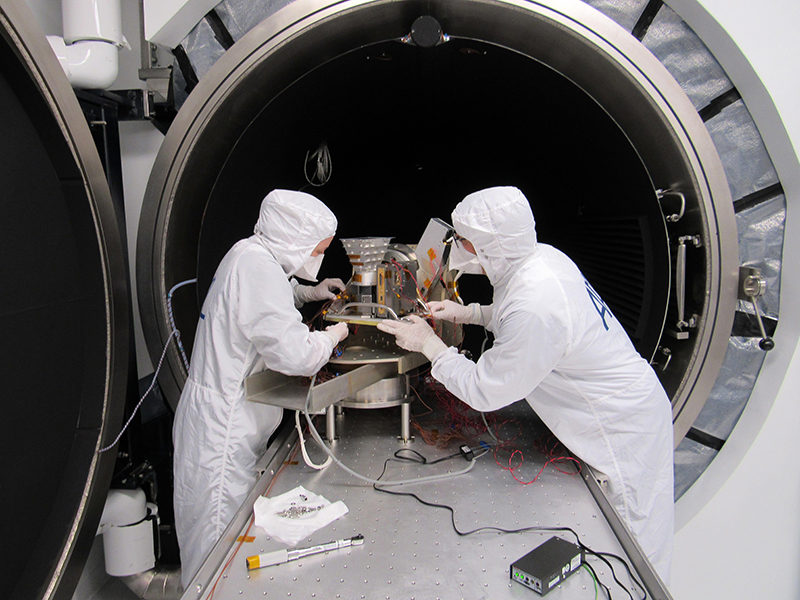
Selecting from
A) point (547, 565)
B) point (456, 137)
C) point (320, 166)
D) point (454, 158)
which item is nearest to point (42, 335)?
point (547, 565)

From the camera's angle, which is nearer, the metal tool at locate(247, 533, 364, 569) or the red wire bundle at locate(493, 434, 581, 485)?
the metal tool at locate(247, 533, 364, 569)

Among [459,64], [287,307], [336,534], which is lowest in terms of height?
[336,534]

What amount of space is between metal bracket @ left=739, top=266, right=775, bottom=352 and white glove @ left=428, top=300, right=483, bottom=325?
75cm

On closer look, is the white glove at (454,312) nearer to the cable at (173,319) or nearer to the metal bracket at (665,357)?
the metal bracket at (665,357)

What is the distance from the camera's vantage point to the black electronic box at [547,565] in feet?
2.98

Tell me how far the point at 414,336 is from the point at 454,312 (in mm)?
261

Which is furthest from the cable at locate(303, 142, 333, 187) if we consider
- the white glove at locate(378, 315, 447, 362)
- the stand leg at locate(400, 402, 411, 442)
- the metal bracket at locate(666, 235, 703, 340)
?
the metal bracket at locate(666, 235, 703, 340)

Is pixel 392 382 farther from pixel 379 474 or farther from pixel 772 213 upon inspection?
pixel 772 213

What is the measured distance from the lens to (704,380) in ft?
4.52

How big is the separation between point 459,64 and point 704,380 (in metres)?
1.22

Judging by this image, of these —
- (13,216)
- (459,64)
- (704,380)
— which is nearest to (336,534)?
(13,216)

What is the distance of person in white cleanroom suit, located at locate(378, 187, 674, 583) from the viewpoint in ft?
4.11

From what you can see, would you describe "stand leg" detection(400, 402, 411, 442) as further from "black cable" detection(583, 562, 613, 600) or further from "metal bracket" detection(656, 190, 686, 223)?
"metal bracket" detection(656, 190, 686, 223)

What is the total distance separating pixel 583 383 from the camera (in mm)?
1312
